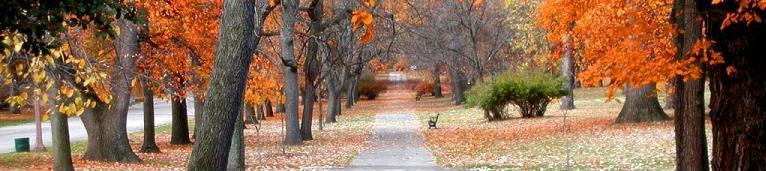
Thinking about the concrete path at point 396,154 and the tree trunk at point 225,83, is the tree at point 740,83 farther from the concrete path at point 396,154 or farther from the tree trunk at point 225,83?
the concrete path at point 396,154

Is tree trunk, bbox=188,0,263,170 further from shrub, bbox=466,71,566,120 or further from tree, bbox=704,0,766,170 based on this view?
shrub, bbox=466,71,566,120

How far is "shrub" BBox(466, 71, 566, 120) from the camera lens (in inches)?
1344

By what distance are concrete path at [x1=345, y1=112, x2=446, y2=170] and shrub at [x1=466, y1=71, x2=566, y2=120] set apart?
390 cm

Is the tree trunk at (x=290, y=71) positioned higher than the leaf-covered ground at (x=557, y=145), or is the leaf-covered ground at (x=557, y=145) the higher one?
the tree trunk at (x=290, y=71)

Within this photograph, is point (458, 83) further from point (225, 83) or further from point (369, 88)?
point (225, 83)

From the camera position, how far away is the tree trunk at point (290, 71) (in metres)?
23.5

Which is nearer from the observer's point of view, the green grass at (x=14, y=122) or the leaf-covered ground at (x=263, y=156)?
the leaf-covered ground at (x=263, y=156)

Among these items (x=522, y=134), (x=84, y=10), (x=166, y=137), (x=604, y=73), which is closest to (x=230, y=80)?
(x=84, y=10)

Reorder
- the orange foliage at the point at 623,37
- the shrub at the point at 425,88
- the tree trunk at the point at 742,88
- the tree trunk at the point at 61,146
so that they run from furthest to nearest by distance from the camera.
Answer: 1. the shrub at the point at 425,88
2. the tree trunk at the point at 61,146
3. the orange foliage at the point at 623,37
4. the tree trunk at the point at 742,88

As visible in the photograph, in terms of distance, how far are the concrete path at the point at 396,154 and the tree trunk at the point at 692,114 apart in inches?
287

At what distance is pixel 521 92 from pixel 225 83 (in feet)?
86.1

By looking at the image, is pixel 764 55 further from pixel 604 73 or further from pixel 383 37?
pixel 383 37

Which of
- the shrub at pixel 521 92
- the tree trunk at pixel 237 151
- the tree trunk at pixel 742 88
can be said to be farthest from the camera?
the shrub at pixel 521 92

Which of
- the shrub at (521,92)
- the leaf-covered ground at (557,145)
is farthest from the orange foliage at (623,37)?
the shrub at (521,92)
